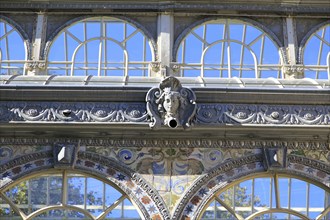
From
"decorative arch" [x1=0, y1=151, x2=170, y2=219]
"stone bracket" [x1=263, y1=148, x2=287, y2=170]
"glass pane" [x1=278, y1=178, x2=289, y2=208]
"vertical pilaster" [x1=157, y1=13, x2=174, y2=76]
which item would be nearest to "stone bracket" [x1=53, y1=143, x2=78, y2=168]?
"decorative arch" [x1=0, y1=151, x2=170, y2=219]

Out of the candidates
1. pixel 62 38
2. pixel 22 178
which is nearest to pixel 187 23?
pixel 62 38

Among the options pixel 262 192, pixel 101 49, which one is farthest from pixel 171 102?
pixel 101 49

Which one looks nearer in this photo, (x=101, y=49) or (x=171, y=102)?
(x=171, y=102)

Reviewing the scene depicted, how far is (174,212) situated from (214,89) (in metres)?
3.02

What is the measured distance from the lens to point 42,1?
81.0 ft

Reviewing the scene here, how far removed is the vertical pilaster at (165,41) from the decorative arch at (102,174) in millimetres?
3854

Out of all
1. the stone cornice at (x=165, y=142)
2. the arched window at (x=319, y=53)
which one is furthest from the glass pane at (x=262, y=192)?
the arched window at (x=319, y=53)

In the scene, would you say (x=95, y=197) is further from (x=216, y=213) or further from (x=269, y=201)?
(x=269, y=201)

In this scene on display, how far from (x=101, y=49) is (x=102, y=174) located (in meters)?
5.46

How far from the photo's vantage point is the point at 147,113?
20500 millimetres

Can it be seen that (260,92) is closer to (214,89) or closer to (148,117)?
(214,89)

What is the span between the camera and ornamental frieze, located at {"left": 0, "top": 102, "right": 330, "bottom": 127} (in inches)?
807

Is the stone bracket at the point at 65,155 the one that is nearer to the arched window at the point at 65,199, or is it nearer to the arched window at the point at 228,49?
the arched window at the point at 65,199

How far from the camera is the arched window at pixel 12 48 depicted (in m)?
24.3
